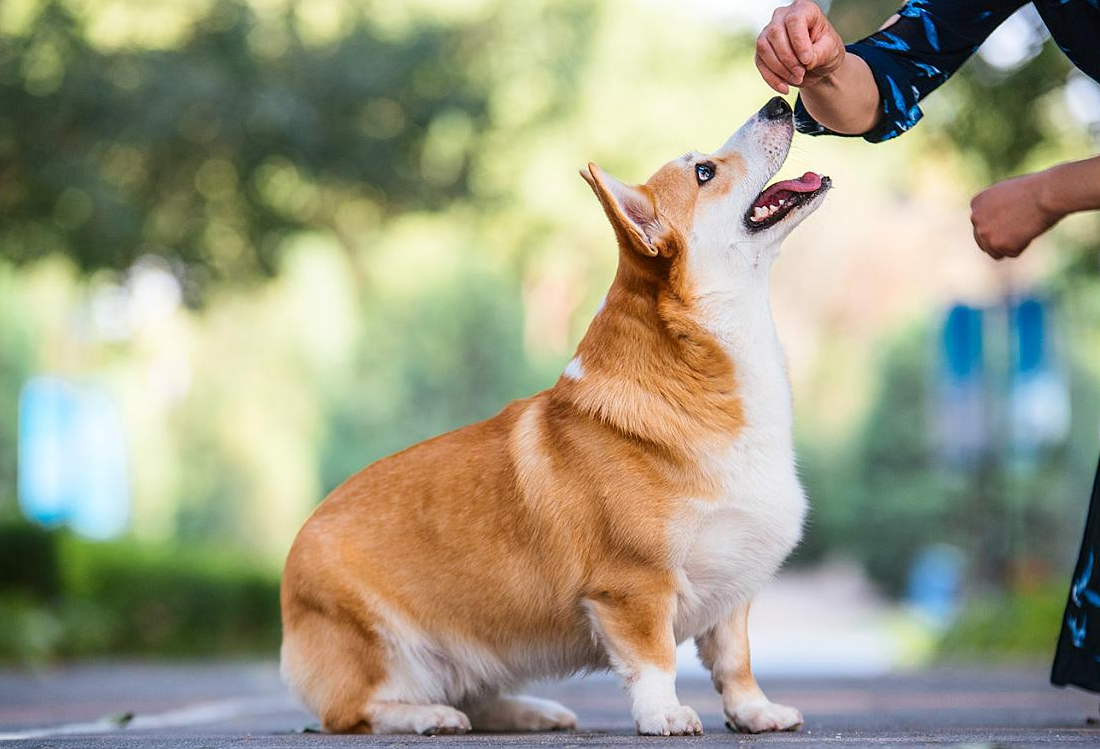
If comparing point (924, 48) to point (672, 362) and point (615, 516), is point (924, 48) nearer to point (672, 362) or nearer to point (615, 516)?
point (672, 362)

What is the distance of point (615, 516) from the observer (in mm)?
3672

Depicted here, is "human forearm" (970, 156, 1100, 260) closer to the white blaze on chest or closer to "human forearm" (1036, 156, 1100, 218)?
"human forearm" (1036, 156, 1100, 218)

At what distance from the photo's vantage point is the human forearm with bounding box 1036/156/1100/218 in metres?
3.55

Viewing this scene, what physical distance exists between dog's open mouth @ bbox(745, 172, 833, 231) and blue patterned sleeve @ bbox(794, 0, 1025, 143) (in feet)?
0.64

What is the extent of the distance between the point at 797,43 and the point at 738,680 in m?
1.63

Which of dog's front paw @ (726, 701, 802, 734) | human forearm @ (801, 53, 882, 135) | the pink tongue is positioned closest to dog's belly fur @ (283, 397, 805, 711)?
dog's front paw @ (726, 701, 802, 734)

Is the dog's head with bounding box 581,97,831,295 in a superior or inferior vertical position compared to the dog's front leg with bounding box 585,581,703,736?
superior

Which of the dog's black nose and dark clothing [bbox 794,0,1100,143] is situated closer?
dark clothing [bbox 794,0,1100,143]

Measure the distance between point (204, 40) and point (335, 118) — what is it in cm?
113

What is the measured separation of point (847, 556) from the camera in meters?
33.9

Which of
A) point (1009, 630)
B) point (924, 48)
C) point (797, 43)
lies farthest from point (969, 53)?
point (1009, 630)

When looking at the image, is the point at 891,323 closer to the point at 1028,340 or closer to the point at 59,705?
the point at 1028,340

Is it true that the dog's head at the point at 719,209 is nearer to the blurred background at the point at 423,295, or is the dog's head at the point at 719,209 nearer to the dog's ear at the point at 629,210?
the dog's ear at the point at 629,210

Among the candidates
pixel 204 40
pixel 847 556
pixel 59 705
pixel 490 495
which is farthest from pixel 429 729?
pixel 847 556
